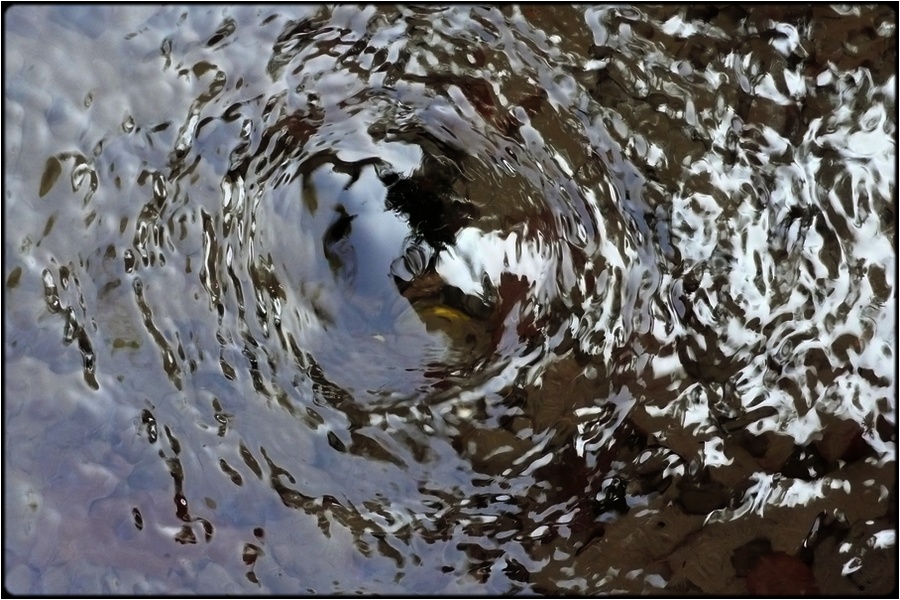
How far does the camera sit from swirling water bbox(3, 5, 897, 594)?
51 centimetres

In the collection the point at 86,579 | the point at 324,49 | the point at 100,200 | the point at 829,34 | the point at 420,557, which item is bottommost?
the point at 86,579

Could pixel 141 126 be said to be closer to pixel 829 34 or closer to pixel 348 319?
pixel 348 319

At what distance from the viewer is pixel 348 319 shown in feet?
1.65

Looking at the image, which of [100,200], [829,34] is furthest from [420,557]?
[829,34]

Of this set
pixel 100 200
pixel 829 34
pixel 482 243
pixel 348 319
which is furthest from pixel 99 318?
pixel 829 34

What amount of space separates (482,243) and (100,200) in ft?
0.92

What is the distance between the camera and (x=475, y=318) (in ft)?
1.66

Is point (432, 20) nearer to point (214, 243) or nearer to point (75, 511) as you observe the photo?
point (214, 243)

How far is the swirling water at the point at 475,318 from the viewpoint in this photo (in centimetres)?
51

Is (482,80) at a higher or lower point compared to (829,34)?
lower

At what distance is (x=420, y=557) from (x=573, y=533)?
0.38ft

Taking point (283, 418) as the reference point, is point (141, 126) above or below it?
above

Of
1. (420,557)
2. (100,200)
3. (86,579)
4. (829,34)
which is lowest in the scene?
(86,579)

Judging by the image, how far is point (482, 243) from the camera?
50 cm
